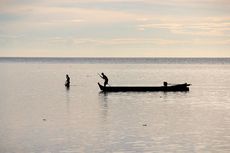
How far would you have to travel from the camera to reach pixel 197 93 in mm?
61438

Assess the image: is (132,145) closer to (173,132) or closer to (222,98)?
(173,132)

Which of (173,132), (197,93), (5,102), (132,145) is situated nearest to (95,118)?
(173,132)

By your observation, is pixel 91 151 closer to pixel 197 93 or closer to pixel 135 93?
pixel 135 93

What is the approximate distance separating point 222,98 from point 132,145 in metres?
27.4

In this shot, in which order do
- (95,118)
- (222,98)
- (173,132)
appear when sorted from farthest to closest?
(222,98) → (95,118) → (173,132)

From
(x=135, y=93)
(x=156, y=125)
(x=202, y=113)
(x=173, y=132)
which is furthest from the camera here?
(x=135, y=93)

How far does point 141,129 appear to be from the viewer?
108ft

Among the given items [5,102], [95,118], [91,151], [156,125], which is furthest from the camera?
[5,102]

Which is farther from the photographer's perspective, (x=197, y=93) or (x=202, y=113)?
(x=197, y=93)

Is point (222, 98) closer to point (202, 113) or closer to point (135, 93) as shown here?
point (135, 93)

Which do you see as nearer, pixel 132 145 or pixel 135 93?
pixel 132 145

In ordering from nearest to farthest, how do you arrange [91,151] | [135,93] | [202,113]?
[91,151], [202,113], [135,93]

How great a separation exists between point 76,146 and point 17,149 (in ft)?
8.95

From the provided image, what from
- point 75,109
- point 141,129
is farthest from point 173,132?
point 75,109
